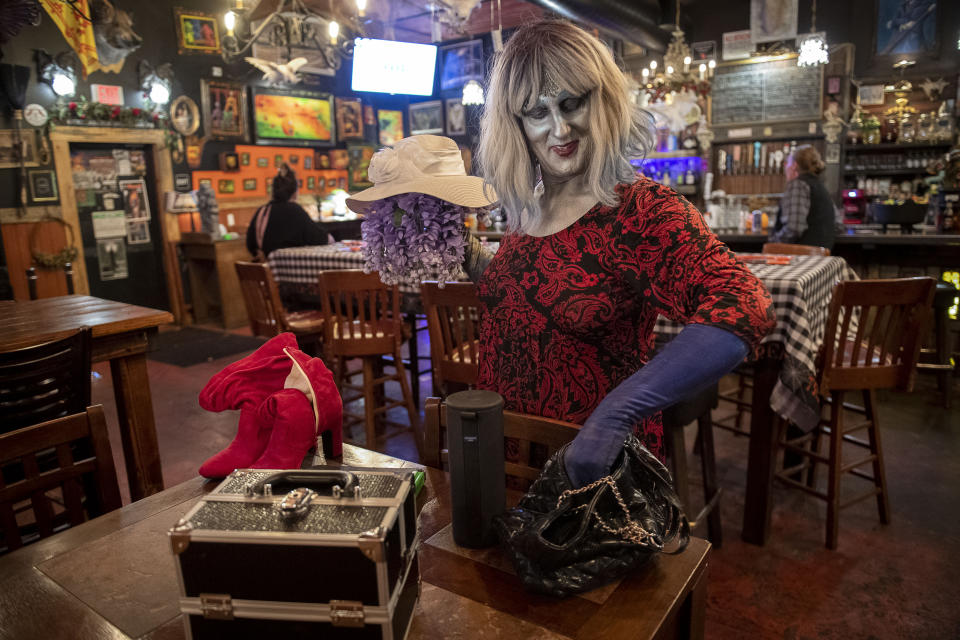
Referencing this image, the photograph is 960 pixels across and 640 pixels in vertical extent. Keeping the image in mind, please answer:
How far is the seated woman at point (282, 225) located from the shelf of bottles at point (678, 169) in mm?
5196

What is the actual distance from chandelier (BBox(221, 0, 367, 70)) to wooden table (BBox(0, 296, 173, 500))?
3668 mm

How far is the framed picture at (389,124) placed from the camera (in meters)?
10.5

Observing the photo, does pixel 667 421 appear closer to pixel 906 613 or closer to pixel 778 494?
pixel 906 613

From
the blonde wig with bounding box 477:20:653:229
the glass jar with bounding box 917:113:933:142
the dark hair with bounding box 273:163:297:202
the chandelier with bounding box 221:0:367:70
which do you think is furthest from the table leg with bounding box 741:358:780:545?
the glass jar with bounding box 917:113:933:142

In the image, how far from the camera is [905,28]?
7457 millimetres

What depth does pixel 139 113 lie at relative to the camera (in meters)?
6.98

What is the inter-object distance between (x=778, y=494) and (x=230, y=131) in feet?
24.2

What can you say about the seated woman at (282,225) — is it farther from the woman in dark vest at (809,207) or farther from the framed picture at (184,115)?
the woman in dark vest at (809,207)

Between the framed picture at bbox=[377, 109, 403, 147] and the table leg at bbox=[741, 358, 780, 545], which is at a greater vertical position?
the framed picture at bbox=[377, 109, 403, 147]

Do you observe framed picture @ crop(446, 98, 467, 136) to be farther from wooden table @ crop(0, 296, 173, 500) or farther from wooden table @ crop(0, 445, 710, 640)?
wooden table @ crop(0, 445, 710, 640)

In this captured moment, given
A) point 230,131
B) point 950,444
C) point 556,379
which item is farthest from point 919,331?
point 230,131

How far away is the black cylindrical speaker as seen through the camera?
101 cm

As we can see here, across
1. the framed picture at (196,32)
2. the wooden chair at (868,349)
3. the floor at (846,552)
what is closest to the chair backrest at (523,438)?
the floor at (846,552)

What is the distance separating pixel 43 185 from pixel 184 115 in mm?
1791
